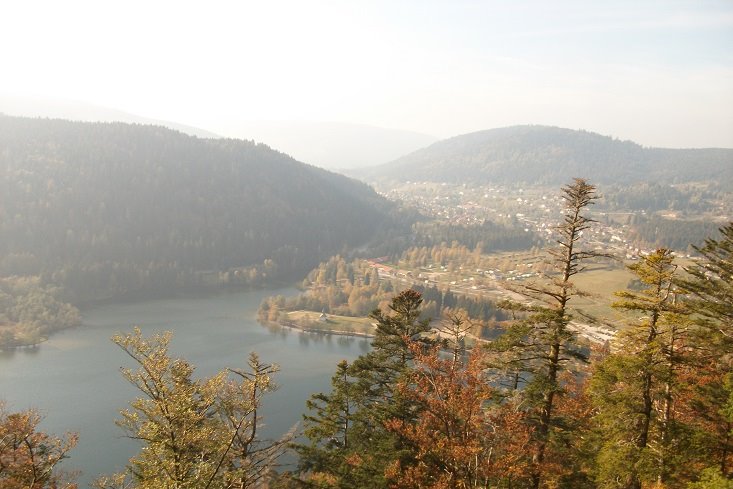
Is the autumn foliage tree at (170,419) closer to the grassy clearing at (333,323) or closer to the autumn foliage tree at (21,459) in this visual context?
the autumn foliage tree at (21,459)

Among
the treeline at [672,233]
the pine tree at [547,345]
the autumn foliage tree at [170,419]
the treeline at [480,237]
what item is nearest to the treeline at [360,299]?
the treeline at [480,237]

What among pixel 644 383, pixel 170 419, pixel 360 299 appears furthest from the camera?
pixel 360 299

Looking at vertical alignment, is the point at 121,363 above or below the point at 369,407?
below

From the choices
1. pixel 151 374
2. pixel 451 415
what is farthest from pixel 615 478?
pixel 151 374

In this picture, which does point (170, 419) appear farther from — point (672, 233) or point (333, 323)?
point (672, 233)

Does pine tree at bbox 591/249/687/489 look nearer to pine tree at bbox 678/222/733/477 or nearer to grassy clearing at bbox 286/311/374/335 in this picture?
pine tree at bbox 678/222/733/477

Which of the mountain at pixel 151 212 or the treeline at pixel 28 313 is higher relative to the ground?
the mountain at pixel 151 212

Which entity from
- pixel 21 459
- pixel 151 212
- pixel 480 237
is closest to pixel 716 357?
pixel 21 459
